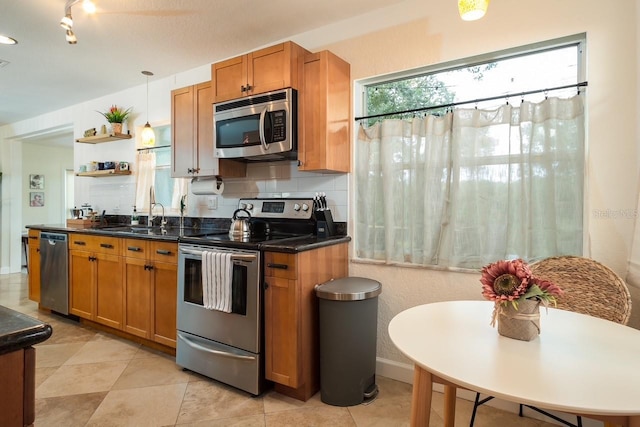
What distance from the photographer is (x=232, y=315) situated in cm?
226

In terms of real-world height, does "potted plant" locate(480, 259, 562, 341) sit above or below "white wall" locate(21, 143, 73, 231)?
below

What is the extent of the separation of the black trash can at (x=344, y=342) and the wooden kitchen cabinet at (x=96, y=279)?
1990 mm

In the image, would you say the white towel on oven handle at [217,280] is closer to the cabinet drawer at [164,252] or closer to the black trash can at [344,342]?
the cabinet drawer at [164,252]

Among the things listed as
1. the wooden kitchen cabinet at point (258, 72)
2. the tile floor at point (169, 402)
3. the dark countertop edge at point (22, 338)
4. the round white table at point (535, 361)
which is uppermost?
the wooden kitchen cabinet at point (258, 72)

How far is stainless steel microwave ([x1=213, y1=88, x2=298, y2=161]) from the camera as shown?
2.48 metres

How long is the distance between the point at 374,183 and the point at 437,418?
1.56 m

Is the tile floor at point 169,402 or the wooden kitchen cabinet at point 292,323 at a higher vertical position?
the wooden kitchen cabinet at point 292,323

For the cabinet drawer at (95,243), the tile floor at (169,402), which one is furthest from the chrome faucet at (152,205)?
the tile floor at (169,402)

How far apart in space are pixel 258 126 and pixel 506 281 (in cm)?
199

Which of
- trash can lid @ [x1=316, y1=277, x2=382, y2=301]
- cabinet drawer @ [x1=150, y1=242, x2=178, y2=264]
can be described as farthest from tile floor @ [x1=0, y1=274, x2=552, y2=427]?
cabinet drawer @ [x1=150, y1=242, x2=178, y2=264]

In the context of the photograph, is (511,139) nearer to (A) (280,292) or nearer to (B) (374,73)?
(B) (374,73)

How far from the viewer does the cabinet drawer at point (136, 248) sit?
285 centimetres

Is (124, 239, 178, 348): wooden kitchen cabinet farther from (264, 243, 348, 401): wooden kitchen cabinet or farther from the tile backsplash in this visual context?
(264, 243, 348, 401): wooden kitchen cabinet

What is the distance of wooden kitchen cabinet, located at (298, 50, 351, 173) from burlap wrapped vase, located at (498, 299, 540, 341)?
1538 mm
